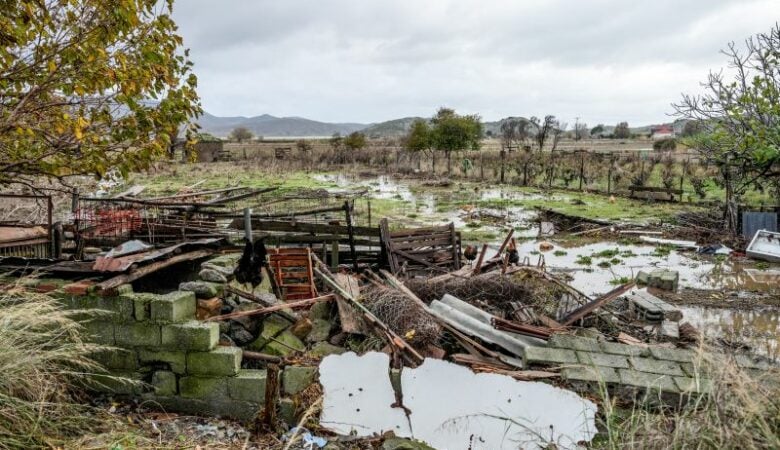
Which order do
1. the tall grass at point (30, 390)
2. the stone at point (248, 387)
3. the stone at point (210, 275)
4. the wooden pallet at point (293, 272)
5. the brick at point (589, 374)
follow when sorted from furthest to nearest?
the wooden pallet at point (293, 272) < the stone at point (210, 275) < the stone at point (248, 387) < the brick at point (589, 374) < the tall grass at point (30, 390)

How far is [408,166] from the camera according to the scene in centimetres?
3862

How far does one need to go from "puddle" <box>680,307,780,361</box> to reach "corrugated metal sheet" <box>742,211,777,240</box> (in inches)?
242

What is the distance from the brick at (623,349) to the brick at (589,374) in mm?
459

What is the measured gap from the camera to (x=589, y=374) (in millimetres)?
4637

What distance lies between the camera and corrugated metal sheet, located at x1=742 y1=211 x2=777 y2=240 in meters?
14.2

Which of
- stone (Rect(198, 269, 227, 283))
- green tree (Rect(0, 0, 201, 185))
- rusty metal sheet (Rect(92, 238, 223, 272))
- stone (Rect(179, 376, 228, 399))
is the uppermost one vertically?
green tree (Rect(0, 0, 201, 185))

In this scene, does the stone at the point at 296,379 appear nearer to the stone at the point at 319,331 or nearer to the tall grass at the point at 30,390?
the stone at the point at 319,331

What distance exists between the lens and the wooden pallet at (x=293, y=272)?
280 inches

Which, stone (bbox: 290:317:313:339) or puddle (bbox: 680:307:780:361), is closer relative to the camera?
stone (bbox: 290:317:313:339)

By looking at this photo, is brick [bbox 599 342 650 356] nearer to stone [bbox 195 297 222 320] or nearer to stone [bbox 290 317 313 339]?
stone [bbox 290 317 313 339]

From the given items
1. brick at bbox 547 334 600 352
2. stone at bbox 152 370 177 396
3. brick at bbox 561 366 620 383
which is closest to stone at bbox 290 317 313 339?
stone at bbox 152 370 177 396

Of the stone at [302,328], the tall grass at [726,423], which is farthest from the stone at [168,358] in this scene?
the tall grass at [726,423]

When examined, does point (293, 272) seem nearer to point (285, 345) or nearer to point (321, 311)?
point (321, 311)

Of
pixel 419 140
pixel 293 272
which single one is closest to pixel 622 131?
pixel 419 140
